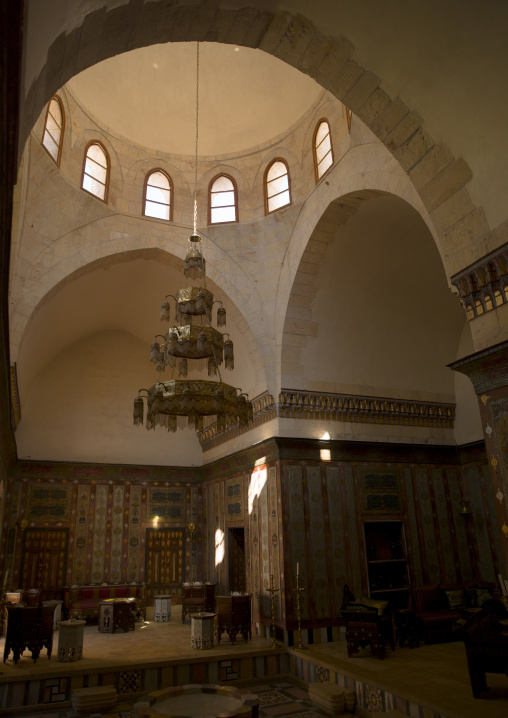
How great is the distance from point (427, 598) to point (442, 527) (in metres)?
1.85

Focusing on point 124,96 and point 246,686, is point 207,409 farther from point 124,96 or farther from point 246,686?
point 124,96

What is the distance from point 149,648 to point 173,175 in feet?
29.7

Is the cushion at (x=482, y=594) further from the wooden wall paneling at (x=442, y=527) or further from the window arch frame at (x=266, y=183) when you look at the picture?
the window arch frame at (x=266, y=183)

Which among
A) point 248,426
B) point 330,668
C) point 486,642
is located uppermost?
point 248,426

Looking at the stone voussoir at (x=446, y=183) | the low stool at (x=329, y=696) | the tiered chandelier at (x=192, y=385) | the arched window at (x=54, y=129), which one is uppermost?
the arched window at (x=54, y=129)

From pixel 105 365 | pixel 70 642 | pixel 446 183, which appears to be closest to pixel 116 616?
pixel 70 642

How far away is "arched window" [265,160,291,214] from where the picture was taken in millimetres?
10641

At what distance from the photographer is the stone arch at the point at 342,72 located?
4723 mm

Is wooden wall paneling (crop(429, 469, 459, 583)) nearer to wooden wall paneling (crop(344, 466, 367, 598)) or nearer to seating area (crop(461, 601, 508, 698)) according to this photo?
wooden wall paneling (crop(344, 466, 367, 598))

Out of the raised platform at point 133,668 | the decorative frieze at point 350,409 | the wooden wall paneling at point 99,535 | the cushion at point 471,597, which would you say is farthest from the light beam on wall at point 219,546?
the cushion at point 471,597

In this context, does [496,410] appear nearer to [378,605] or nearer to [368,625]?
[378,605]

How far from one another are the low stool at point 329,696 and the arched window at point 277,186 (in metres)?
8.31

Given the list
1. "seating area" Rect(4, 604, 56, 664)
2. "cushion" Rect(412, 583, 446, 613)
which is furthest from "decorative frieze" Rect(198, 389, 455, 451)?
"seating area" Rect(4, 604, 56, 664)

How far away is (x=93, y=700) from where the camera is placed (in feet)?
22.2
